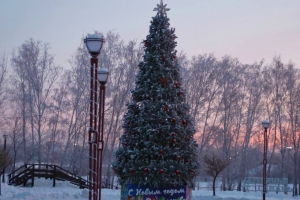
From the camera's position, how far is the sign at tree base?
12234 millimetres

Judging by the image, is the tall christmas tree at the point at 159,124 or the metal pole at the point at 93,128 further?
the tall christmas tree at the point at 159,124

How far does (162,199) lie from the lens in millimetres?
12188

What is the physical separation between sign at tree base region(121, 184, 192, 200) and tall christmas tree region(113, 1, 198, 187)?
0.14 metres

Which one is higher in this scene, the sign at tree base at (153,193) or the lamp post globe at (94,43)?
the lamp post globe at (94,43)

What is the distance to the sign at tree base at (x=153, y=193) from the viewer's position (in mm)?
12234

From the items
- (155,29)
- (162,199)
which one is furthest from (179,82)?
(162,199)

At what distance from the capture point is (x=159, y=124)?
1216cm

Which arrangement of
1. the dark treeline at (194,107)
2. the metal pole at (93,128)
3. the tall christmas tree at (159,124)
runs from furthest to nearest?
the dark treeline at (194,107), the tall christmas tree at (159,124), the metal pole at (93,128)

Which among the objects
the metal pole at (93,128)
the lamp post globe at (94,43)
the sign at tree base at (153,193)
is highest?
the lamp post globe at (94,43)

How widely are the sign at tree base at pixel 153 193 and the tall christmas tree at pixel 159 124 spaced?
0.14 metres

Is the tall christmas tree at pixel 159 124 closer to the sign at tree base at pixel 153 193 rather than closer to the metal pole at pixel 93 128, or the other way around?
the sign at tree base at pixel 153 193

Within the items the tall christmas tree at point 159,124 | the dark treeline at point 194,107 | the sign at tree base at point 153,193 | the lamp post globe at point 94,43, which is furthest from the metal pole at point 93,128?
the dark treeline at point 194,107

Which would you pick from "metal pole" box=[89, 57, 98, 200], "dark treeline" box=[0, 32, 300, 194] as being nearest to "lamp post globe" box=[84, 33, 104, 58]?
"metal pole" box=[89, 57, 98, 200]

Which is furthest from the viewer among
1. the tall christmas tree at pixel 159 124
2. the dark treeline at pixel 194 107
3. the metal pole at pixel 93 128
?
the dark treeline at pixel 194 107
